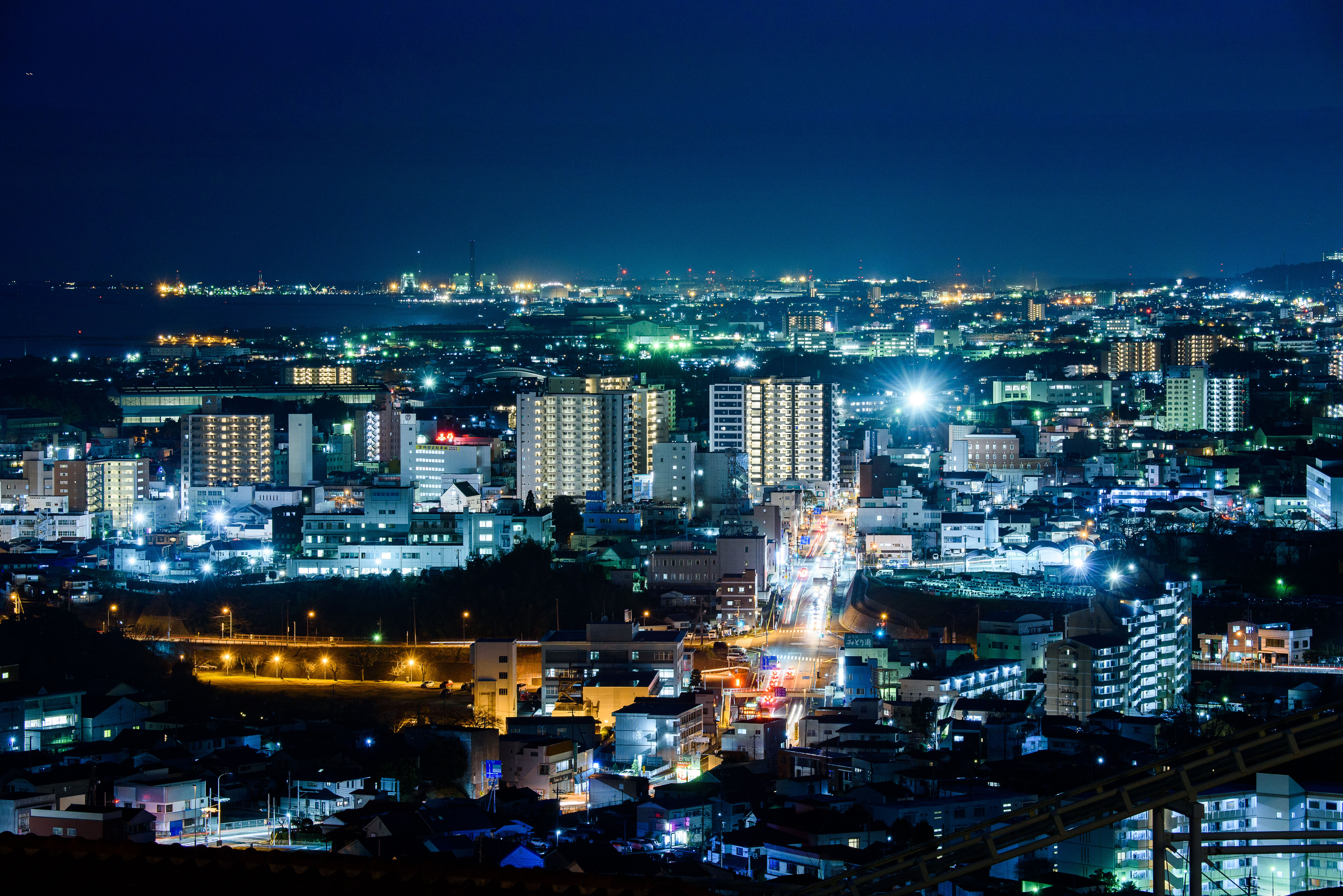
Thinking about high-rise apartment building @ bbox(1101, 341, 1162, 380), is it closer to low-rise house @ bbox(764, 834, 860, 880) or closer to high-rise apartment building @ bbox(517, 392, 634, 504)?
high-rise apartment building @ bbox(517, 392, 634, 504)

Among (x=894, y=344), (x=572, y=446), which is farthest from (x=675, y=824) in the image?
(x=894, y=344)

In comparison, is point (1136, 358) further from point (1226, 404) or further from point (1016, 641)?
point (1016, 641)

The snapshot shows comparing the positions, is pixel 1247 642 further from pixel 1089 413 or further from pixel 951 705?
pixel 1089 413

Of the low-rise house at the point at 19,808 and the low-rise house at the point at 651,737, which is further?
the low-rise house at the point at 651,737

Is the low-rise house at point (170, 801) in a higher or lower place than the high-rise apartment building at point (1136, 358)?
lower

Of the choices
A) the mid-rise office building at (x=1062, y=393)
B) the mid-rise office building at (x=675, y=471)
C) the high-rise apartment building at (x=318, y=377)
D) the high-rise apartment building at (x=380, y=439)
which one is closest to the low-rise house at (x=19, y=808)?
the mid-rise office building at (x=675, y=471)

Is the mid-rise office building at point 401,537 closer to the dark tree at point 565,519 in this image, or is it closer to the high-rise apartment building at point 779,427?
the dark tree at point 565,519

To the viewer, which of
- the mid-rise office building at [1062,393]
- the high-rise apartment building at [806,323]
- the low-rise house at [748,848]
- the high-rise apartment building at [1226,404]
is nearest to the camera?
the low-rise house at [748,848]
